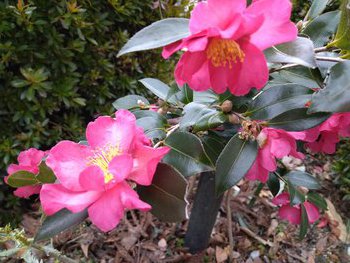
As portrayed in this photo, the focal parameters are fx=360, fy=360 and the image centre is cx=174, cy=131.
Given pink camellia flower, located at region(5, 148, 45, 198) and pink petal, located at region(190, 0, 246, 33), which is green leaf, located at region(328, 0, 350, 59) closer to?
pink petal, located at region(190, 0, 246, 33)

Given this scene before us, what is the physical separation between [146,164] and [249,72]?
20 centimetres

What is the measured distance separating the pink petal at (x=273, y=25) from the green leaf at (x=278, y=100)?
21 centimetres

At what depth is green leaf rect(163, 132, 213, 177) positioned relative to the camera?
64cm

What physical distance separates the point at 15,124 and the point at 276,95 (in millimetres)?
1322

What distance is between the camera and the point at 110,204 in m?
0.49

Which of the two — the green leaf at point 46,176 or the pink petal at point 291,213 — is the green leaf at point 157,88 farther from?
the pink petal at point 291,213

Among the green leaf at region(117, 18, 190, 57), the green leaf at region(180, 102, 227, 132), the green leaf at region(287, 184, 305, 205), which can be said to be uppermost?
the green leaf at region(117, 18, 190, 57)

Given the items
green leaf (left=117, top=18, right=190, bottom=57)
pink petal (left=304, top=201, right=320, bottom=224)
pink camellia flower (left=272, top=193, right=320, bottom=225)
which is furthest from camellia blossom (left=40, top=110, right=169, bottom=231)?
pink petal (left=304, top=201, right=320, bottom=224)

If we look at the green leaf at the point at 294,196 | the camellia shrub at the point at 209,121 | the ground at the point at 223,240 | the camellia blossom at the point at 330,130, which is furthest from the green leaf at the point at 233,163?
the ground at the point at 223,240

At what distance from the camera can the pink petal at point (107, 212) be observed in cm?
49

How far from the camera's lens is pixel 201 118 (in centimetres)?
69

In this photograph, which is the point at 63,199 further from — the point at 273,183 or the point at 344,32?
the point at 273,183

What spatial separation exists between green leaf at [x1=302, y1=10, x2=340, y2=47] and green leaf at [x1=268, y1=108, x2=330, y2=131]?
211 millimetres

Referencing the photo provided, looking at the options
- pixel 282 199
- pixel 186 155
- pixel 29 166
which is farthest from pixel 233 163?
pixel 282 199
